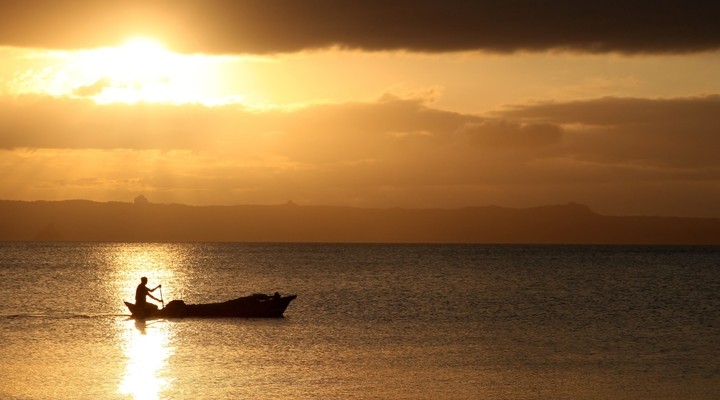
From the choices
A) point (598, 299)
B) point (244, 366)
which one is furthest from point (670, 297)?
point (244, 366)

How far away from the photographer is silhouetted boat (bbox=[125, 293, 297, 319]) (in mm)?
45125

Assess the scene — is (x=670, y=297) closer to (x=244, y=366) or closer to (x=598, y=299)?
(x=598, y=299)

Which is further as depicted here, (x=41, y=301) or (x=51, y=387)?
(x=41, y=301)

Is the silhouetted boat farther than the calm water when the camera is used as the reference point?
Yes

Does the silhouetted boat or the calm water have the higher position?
the silhouetted boat

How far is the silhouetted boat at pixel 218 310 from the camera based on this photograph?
45.1m

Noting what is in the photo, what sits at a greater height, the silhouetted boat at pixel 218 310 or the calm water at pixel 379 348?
the silhouetted boat at pixel 218 310

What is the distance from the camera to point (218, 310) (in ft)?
150

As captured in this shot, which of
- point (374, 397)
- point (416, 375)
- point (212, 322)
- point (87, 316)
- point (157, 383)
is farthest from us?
point (87, 316)

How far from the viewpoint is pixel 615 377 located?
91.6 ft

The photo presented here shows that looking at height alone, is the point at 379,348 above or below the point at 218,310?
below

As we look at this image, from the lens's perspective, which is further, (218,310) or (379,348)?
(218,310)

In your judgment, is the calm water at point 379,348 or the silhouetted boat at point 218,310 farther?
the silhouetted boat at point 218,310

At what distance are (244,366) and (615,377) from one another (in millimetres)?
11099
